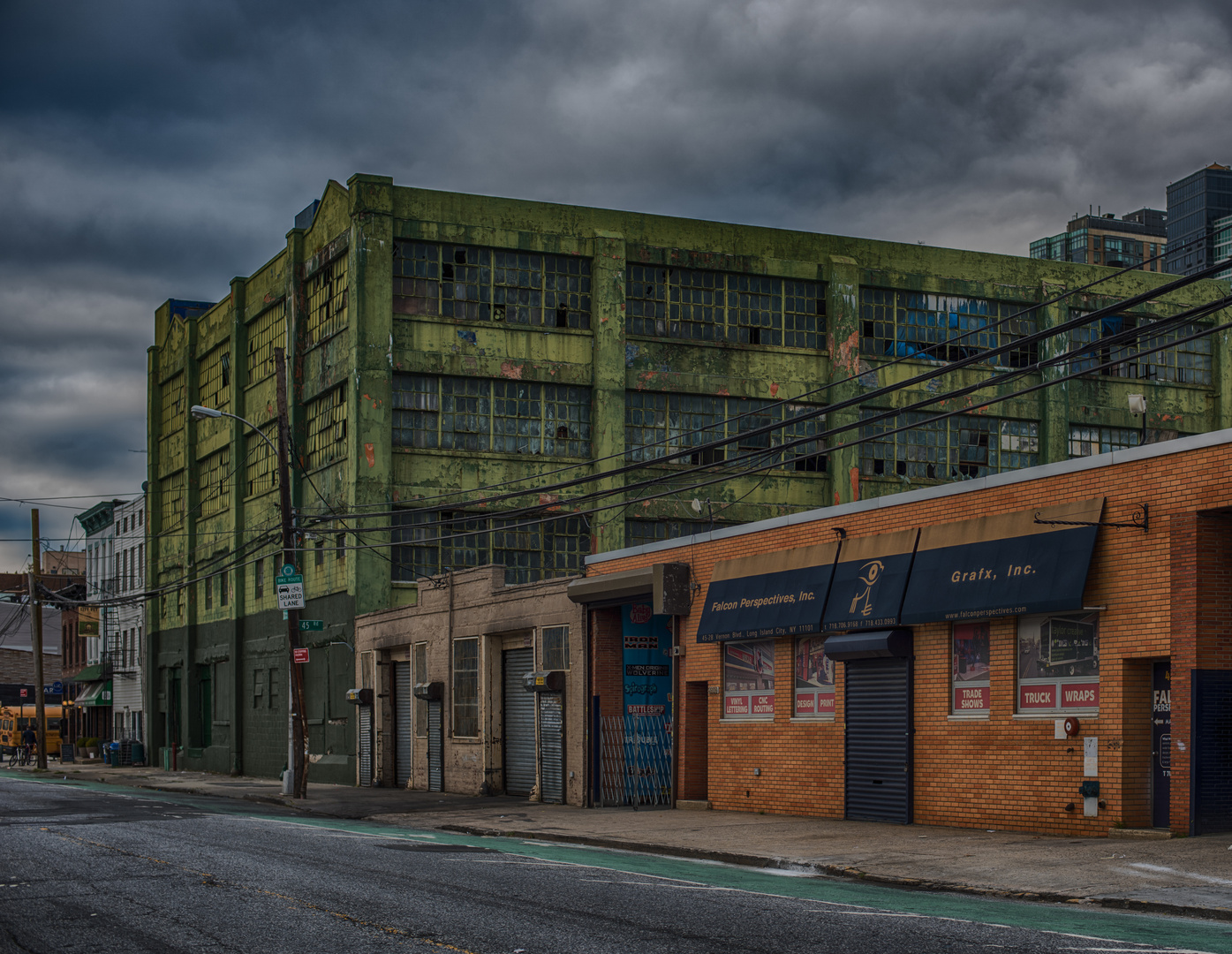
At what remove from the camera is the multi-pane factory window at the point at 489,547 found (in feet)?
132

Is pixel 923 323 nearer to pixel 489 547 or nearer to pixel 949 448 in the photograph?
pixel 949 448

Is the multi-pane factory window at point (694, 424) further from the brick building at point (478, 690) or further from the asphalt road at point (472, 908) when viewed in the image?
the asphalt road at point (472, 908)

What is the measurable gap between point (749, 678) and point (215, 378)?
34427 millimetres

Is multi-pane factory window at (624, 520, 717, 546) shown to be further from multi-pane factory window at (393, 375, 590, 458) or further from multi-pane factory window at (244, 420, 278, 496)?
multi-pane factory window at (244, 420, 278, 496)

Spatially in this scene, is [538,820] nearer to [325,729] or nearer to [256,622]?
[325,729]

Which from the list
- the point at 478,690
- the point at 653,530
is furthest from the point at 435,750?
the point at 653,530

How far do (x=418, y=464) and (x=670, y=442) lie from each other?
25.3ft

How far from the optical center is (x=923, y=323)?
45688 mm

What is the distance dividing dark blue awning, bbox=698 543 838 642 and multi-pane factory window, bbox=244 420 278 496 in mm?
25208

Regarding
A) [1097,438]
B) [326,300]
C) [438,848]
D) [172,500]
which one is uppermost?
[326,300]

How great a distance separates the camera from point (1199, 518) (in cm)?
1769

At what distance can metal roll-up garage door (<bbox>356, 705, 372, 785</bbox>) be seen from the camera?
38594mm

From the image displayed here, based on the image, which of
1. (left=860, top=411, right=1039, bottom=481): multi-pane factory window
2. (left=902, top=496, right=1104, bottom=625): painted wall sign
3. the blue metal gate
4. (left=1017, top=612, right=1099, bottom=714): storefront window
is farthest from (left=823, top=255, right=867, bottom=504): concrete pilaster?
the blue metal gate

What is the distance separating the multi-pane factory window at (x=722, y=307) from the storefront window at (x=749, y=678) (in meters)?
18.2
